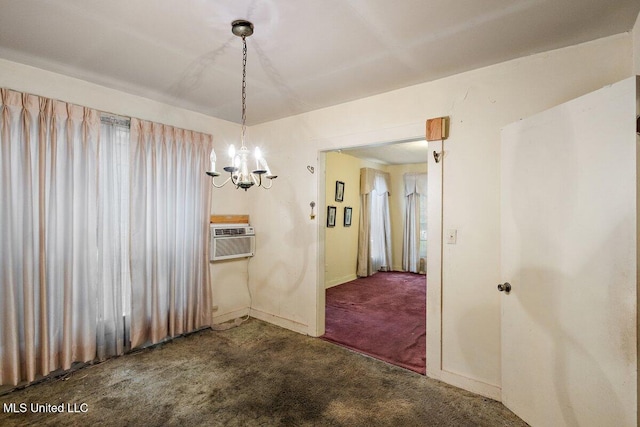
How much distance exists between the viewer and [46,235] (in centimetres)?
238

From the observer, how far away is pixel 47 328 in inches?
92.4

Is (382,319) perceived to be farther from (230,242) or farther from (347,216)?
(347,216)

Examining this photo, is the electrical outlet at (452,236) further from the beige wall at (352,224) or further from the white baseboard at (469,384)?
the beige wall at (352,224)

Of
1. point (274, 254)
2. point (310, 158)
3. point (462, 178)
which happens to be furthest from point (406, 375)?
point (310, 158)

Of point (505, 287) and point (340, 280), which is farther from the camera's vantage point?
point (340, 280)

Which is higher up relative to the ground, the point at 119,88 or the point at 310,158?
the point at 119,88

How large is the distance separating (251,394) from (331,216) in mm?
3829

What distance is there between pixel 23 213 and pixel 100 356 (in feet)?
4.62

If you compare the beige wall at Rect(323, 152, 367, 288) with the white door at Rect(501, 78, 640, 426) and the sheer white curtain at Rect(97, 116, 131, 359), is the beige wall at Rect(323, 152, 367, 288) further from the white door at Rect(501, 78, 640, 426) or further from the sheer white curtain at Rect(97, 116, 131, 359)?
the white door at Rect(501, 78, 640, 426)

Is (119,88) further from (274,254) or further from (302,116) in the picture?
(274,254)

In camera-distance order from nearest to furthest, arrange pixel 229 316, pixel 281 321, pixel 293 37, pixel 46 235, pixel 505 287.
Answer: pixel 293 37
pixel 505 287
pixel 46 235
pixel 281 321
pixel 229 316

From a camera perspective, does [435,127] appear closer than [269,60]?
No

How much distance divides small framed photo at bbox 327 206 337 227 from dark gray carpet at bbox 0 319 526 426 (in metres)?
3.02

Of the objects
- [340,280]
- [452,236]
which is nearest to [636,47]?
[452,236]
